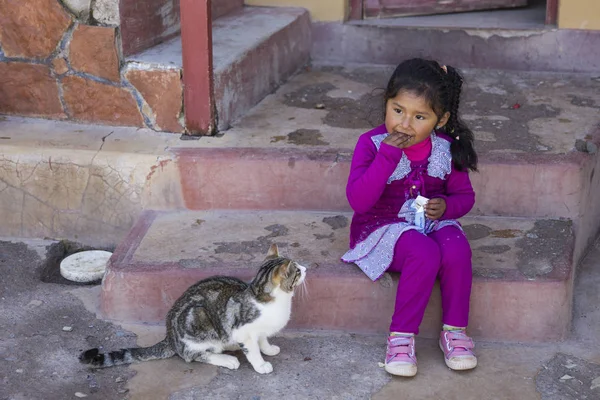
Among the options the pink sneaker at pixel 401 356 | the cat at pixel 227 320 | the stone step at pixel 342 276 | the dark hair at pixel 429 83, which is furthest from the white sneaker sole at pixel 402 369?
the dark hair at pixel 429 83

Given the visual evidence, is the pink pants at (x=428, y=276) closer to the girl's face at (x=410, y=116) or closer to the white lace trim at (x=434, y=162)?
the white lace trim at (x=434, y=162)

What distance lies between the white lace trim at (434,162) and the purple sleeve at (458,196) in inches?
1.9

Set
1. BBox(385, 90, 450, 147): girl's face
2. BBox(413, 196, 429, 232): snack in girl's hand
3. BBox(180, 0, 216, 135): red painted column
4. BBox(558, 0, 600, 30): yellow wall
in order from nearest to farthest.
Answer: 1. BBox(385, 90, 450, 147): girl's face
2. BBox(413, 196, 429, 232): snack in girl's hand
3. BBox(180, 0, 216, 135): red painted column
4. BBox(558, 0, 600, 30): yellow wall

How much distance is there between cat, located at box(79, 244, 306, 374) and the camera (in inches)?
137

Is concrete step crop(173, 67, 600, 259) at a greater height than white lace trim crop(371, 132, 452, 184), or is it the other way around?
white lace trim crop(371, 132, 452, 184)

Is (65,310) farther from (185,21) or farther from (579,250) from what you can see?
(579,250)

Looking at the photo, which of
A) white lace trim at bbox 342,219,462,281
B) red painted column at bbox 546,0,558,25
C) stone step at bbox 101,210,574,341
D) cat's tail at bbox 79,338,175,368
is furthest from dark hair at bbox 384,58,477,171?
red painted column at bbox 546,0,558,25

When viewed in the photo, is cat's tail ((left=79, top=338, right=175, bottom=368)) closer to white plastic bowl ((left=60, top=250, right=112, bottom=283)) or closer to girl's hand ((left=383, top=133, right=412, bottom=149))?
white plastic bowl ((left=60, top=250, right=112, bottom=283))

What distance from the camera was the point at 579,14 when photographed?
227 inches

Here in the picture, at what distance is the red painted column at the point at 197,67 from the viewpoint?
4.43m

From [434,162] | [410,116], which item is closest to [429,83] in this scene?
[410,116]

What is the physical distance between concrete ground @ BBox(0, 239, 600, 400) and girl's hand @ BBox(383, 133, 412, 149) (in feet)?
2.90

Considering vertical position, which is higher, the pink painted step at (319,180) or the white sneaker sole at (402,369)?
the pink painted step at (319,180)

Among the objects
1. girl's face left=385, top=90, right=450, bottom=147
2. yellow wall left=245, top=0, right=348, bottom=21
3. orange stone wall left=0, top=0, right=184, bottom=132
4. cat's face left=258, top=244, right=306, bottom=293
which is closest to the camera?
cat's face left=258, top=244, right=306, bottom=293
